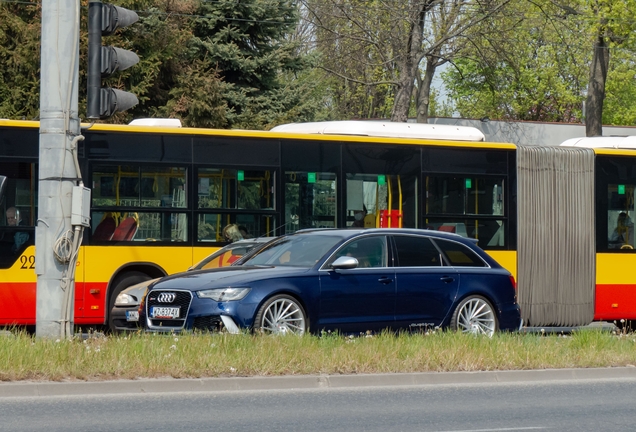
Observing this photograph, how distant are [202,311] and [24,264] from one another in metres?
4.10

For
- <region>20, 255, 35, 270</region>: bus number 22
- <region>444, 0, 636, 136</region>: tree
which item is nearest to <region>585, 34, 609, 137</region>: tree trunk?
<region>444, 0, 636, 136</region>: tree

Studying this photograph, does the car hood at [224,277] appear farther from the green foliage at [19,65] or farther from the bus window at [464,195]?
the green foliage at [19,65]

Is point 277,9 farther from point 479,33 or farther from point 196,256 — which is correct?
point 196,256

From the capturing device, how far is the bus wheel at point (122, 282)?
15887mm

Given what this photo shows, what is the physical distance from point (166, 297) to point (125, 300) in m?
2.59

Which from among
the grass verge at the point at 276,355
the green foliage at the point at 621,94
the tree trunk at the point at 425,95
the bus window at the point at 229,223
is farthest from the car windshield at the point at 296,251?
the green foliage at the point at 621,94

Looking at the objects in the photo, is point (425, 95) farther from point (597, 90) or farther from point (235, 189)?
point (235, 189)

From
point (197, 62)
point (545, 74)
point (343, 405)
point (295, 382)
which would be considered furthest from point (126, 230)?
point (545, 74)

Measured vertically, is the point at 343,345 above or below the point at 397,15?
below

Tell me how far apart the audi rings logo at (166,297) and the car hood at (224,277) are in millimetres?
100

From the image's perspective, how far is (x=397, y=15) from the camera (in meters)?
33.8

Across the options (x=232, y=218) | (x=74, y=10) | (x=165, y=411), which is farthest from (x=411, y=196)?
(x=165, y=411)

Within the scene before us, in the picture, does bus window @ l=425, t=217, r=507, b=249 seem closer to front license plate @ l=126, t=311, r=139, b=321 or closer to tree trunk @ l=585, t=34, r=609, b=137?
front license plate @ l=126, t=311, r=139, b=321

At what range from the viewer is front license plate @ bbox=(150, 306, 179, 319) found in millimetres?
12727
